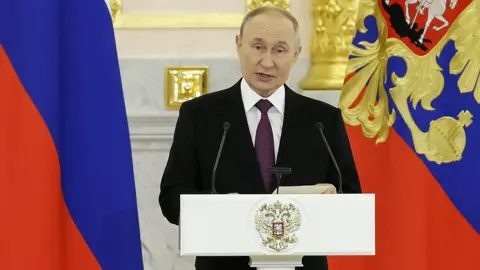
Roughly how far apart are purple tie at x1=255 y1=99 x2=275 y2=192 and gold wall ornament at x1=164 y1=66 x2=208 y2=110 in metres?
0.92

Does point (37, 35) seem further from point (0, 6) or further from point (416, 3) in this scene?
point (416, 3)

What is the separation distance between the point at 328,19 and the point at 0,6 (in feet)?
4.12

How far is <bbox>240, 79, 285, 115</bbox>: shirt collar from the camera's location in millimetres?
2340

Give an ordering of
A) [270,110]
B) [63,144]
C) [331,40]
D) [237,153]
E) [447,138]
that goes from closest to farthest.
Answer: [237,153], [270,110], [63,144], [447,138], [331,40]

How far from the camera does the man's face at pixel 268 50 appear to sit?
2.29 meters

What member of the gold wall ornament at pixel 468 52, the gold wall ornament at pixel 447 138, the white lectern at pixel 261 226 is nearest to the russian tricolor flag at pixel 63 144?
the white lectern at pixel 261 226

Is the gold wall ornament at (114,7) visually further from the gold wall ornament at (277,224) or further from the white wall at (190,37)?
the gold wall ornament at (277,224)

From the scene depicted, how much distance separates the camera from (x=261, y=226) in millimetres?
1805

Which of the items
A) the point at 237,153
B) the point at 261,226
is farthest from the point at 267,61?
the point at 261,226

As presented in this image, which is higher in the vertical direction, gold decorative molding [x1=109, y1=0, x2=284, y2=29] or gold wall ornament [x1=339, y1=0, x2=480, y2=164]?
gold decorative molding [x1=109, y1=0, x2=284, y2=29]

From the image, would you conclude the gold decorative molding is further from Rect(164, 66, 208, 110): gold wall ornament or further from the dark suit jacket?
the dark suit jacket

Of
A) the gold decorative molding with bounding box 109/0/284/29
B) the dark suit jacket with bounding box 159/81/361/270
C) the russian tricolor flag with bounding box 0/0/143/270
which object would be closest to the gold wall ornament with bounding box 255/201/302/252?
the dark suit jacket with bounding box 159/81/361/270

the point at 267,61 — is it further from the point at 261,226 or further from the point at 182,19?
the point at 182,19

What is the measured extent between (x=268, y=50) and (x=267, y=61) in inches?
1.5
